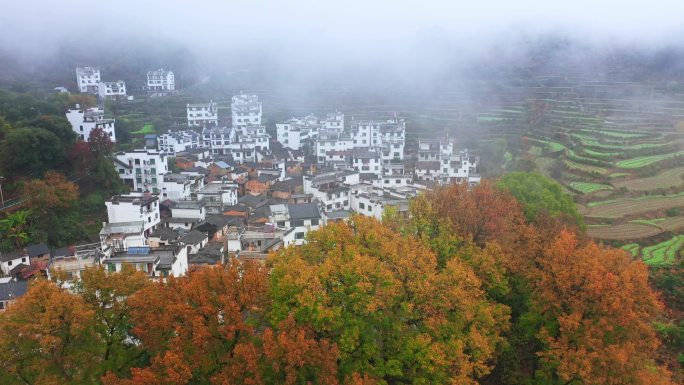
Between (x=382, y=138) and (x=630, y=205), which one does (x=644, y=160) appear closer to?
(x=630, y=205)

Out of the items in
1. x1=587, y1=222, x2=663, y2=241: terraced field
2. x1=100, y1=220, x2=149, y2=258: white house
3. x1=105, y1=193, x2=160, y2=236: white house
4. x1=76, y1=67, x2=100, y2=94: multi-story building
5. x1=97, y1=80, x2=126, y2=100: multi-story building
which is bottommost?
x1=587, y1=222, x2=663, y2=241: terraced field

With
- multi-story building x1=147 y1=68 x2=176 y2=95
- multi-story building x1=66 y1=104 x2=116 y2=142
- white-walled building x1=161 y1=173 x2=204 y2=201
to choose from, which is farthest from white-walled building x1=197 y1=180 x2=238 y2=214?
multi-story building x1=147 y1=68 x2=176 y2=95

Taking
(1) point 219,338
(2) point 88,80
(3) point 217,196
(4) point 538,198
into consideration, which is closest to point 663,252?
(4) point 538,198

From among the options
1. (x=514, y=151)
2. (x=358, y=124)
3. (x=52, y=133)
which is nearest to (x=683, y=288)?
(x=514, y=151)

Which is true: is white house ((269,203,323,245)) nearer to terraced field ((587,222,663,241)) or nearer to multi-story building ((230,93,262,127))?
terraced field ((587,222,663,241))

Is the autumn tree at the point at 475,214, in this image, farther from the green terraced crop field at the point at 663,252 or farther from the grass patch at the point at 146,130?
the grass patch at the point at 146,130

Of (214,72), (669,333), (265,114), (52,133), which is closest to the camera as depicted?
(669,333)

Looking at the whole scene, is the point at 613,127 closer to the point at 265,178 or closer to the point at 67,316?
the point at 265,178
